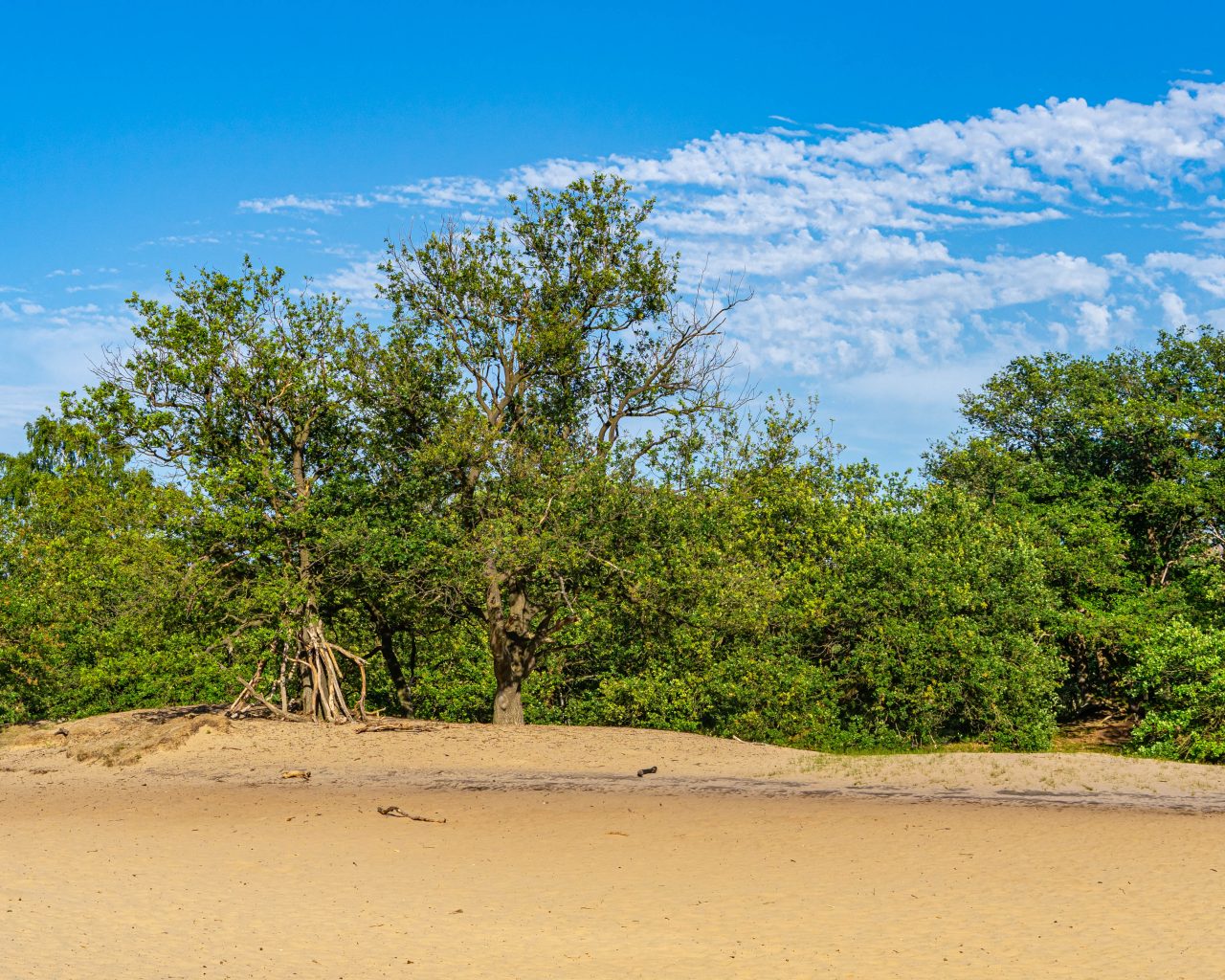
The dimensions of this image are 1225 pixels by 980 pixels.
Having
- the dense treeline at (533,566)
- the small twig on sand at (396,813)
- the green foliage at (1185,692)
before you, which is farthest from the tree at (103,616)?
the green foliage at (1185,692)

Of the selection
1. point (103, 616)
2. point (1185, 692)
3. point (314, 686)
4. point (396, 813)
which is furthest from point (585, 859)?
point (103, 616)

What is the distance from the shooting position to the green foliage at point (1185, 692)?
2238 centimetres

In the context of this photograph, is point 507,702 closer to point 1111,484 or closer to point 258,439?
point 258,439

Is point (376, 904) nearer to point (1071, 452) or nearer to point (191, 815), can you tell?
point (191, 815)

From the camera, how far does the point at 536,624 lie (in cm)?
2542

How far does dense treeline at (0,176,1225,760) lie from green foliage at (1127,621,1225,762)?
0.07 metres

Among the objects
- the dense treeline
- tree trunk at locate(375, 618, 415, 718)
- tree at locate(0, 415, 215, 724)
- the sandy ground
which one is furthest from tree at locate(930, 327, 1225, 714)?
tree at locate(0, 415, 215, 724)

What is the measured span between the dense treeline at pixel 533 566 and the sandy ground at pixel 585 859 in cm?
278

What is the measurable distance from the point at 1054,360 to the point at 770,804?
2481cm

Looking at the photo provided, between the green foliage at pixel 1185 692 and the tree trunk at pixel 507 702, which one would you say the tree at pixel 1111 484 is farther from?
the tree trunk at pixel 507 702

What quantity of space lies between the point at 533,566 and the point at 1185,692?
13.5 meters

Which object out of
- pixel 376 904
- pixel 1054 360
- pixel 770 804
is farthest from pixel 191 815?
pixel 1054 360

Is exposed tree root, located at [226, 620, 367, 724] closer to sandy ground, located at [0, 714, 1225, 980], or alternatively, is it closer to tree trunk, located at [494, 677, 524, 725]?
sandy ground, located at [0, 714, 1225, 980]

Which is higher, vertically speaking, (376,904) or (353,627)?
(353,627)
